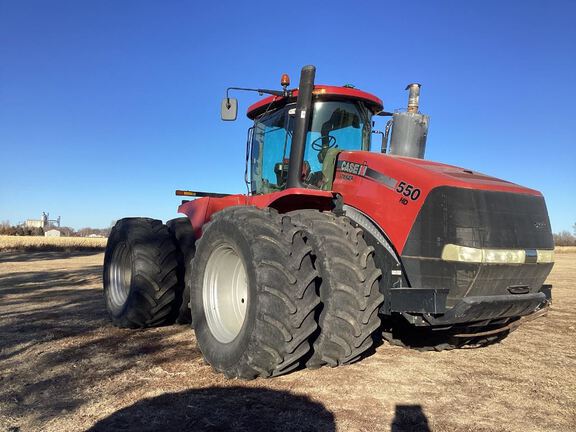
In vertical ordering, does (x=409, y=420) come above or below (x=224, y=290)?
below

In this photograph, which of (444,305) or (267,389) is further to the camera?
(444,305)

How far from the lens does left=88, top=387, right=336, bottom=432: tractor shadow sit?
2.89 meters

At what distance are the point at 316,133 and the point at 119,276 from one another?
3.57m

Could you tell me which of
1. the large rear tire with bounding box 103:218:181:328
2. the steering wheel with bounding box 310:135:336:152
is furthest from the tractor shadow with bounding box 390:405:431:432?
the large rear tire with bounding box 103:218:181:328

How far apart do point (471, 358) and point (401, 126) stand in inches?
101

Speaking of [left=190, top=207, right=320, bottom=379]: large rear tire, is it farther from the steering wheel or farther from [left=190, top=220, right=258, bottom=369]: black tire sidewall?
the steering wheel

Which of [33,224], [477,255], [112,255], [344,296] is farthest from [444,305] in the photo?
[33,224]

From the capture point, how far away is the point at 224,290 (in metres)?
4.47

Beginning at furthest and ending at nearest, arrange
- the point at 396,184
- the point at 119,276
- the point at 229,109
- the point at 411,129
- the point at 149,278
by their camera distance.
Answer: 1. the point at 119,276
2. the point at 149,278
3. the point at 229,109
4. the point at 411,129
5. the point at 396,184

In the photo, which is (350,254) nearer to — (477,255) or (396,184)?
(396,184)

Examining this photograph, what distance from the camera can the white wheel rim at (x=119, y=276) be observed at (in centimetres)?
635

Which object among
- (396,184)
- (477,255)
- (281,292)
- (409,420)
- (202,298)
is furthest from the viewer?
(202,298)

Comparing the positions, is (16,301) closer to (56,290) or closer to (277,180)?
(56,290)

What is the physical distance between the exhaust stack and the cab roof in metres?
0.28
